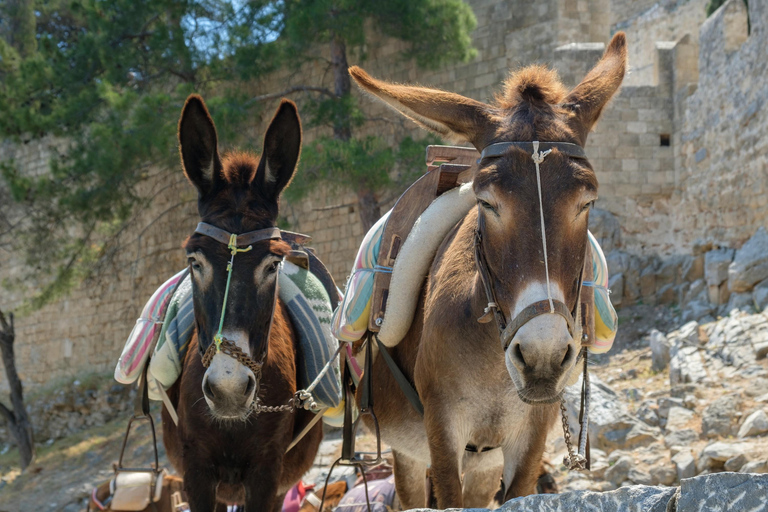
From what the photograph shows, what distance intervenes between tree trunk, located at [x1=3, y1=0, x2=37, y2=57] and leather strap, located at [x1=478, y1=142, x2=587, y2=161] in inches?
747

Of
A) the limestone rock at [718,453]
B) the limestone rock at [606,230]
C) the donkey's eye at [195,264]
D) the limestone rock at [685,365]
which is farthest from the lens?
the limestone rock at [606,230]

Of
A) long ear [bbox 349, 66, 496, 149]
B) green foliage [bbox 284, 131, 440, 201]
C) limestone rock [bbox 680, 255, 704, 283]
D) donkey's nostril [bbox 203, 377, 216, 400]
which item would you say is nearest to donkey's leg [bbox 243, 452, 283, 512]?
donkey's nostril [bbox 203, 377, 216, 400]

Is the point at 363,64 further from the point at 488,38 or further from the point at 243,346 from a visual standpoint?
the point at 243,346

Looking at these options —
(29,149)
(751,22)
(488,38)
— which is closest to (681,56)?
(751,22)

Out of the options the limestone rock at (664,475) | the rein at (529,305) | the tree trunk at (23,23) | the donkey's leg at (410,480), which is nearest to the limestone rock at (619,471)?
the limestone rock at (664,475)

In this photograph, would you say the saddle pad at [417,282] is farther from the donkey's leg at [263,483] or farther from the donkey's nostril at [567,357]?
the donkey's nostril at [567,357]

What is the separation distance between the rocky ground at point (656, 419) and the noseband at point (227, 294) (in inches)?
74.1

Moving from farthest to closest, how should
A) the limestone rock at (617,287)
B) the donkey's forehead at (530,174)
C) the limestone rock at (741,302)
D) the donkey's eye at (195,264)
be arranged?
1. the limestone rock at (617,287)
2. the limestone rock at (741,302)
3. the donkey's eye at (195,264)
4. the donkey's forehead at (530,174)

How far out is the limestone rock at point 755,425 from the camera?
22.9ft

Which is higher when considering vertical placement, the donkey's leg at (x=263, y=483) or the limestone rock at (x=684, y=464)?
the donkey's leg at (x=263, y=483)

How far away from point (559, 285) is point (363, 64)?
43.1 ft

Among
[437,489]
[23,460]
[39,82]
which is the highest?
[39,82]

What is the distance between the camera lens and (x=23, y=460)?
14.6 m

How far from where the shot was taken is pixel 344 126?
41.9 feet
